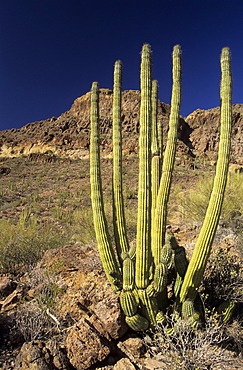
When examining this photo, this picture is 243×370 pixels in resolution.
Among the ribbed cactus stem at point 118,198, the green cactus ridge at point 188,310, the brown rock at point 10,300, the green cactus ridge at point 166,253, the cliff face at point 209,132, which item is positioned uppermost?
the cliff face at point 209,132

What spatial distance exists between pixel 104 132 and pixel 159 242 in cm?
3614

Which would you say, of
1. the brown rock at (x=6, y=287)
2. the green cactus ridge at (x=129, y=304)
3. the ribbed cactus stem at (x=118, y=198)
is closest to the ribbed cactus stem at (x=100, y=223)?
the ribbed cactus stem at (x=118, y=198)

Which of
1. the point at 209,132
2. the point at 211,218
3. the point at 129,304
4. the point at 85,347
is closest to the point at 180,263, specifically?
the point at 211,218

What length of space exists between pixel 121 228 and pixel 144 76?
7.91ft

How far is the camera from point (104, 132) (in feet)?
131

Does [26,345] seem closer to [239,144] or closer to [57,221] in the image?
[57,221]

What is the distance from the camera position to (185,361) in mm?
3467

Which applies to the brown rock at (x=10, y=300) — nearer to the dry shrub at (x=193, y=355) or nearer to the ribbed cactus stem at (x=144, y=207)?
the ribbed cactus stem at (x=144, y=207)

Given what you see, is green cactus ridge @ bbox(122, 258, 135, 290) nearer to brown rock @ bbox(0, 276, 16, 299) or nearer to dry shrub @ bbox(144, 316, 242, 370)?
dry shrub @ bbox(144, 316, 242, 370)

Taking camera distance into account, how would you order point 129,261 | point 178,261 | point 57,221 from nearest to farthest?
1. point 129,261
2. point 178,261
3. point 57,221

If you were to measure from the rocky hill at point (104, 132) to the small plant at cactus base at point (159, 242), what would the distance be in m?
32.3

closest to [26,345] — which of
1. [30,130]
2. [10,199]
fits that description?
[10,199]

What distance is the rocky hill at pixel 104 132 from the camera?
41.1m

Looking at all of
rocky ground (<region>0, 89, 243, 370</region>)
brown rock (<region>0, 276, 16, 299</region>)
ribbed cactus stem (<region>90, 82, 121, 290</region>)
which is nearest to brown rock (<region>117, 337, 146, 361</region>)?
rocky ground (<region>0, 89, 243, 370</region>)
